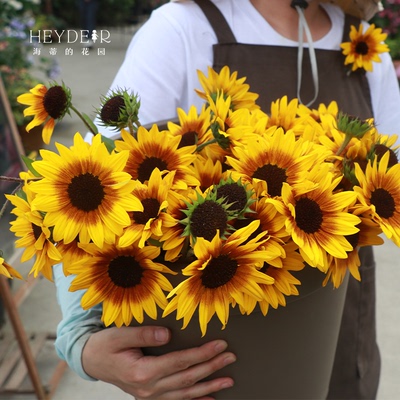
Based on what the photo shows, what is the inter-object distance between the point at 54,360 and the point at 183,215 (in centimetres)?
191

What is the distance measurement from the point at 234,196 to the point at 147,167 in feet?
0.34

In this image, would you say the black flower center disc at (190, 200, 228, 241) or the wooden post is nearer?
the black flower center disc at (190, 200, 228, 241)

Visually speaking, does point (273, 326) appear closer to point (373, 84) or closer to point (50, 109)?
point (50, 109)

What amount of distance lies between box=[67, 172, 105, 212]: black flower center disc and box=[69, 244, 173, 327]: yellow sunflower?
1.6 inches

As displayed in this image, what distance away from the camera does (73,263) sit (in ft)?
1.60

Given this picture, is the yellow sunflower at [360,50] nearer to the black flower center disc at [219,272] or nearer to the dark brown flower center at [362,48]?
the dark brown flower center at [362,48]

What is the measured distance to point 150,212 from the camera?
486 millimetres

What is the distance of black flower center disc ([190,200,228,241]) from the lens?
460mm

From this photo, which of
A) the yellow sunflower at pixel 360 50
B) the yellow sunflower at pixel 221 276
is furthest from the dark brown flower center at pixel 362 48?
the yellow sunflower at pixel 221 276

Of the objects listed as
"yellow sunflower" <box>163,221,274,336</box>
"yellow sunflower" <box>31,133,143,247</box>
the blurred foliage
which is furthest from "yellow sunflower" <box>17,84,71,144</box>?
the blurred foliage

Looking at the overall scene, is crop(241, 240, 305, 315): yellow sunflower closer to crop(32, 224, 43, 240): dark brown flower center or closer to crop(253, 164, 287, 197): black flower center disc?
crop(253, 164, 287, 197): black flower center disc

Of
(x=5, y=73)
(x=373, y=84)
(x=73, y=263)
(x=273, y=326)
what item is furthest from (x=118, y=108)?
(x=5, y=73)

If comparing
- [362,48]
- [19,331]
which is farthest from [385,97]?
[19,331]

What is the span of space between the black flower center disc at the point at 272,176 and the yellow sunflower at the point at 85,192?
12 centimetres
